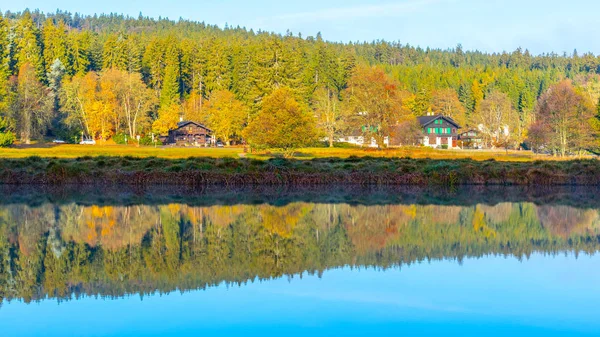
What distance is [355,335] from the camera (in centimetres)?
A: 973

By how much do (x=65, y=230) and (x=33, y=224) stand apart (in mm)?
1691

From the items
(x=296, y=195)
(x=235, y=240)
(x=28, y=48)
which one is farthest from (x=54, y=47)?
(x=235, y=240)

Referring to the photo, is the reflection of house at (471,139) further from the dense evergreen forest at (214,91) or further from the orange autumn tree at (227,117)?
the orange autumn tree at (227,117)

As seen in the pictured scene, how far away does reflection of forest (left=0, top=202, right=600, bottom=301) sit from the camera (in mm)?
13406

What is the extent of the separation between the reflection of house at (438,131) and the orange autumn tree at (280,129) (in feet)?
147

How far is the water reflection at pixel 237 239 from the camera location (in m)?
13.4

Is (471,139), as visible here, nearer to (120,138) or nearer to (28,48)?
(120,138)

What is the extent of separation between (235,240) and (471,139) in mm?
104244

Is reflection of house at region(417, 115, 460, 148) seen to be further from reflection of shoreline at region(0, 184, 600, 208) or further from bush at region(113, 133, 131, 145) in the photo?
reflection of shoreline at region(0, 184, 600, 208)

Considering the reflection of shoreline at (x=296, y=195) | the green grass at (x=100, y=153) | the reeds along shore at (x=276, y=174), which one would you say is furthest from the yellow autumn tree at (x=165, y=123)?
the reflection of shoreline at (x=296, y=195)

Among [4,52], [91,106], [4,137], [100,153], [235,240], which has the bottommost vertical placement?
[235,240]

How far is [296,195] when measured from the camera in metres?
29.9

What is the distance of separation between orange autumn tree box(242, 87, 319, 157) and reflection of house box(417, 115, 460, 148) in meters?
44.7

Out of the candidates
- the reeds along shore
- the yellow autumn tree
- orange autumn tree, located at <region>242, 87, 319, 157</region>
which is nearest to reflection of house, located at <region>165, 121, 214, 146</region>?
the yellow autumn tree
